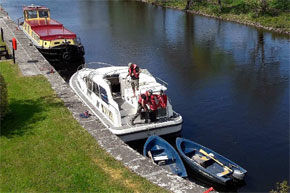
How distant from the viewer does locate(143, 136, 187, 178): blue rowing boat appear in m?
15.8

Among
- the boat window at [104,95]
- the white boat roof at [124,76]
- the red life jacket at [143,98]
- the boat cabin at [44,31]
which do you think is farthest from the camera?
the boat cabin at [44,31]

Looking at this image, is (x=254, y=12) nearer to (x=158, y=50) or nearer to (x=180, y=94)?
(x=158, y=50)

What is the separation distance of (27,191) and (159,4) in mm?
74689

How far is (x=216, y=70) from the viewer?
Result: 33.5m

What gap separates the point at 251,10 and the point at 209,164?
2056 inches

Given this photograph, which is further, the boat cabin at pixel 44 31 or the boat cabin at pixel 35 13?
the boat cabin at pixel 35 13

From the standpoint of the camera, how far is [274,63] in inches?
1404

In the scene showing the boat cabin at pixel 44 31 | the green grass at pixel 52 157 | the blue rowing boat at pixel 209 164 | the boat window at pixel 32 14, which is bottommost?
the blue rowing boat at pixel 209 164

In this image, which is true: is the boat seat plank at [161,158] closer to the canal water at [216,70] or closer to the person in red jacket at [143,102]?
the person in red jacket at [143,102]

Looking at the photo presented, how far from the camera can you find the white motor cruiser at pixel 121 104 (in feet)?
59.7

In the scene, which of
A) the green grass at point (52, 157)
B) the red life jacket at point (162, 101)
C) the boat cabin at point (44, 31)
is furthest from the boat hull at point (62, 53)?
the red life jacket at point (162, 101)

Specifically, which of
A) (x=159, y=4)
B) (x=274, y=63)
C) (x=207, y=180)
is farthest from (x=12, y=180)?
(x=159, y=4)

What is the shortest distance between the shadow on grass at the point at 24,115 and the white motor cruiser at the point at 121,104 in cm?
251

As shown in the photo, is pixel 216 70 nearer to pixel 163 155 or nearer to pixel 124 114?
pixel 124 114
